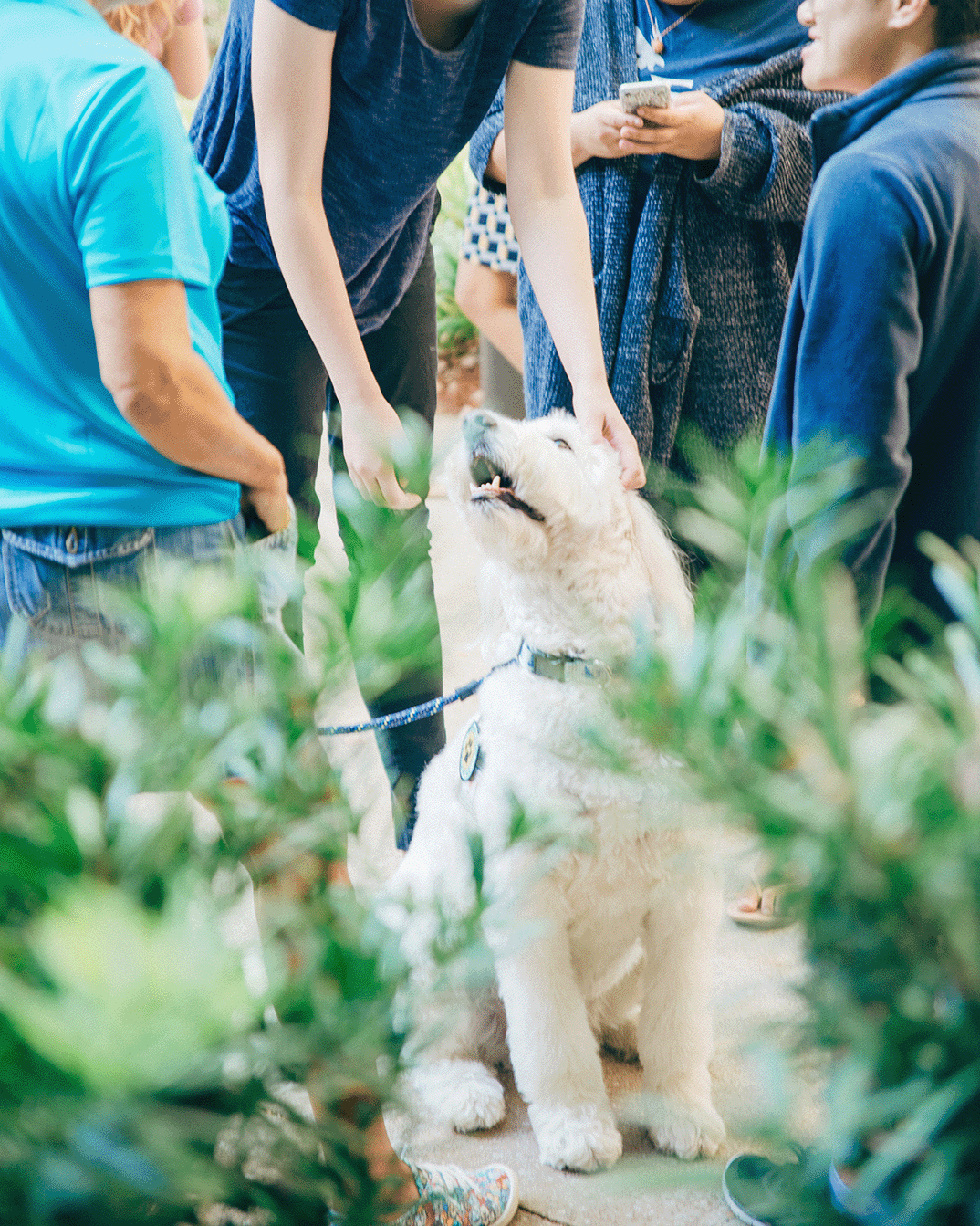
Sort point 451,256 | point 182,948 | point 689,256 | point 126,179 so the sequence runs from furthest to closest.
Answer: point 451,256 → point 689,256 → point 126,179 → point 182,948

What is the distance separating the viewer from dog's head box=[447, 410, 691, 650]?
146 centimetres

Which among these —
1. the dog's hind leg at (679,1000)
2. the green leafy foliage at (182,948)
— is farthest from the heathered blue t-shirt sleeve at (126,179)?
Answer: the dog's hind leg at (679,1000)

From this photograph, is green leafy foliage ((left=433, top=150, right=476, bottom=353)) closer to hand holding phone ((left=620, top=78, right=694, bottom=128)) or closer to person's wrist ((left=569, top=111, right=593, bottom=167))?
person's wrist ((left=569, top=111, right=593, bottom=167))

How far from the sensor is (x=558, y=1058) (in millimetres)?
1507

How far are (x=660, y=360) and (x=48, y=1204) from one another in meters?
1.84

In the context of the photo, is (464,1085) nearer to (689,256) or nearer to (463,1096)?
(463,1096)

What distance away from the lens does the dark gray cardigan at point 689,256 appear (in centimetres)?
189

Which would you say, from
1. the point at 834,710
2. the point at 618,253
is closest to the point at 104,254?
the point at 834,710

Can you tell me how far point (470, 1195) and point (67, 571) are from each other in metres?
1.00

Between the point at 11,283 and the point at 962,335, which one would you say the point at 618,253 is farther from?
→ the point at 11,283

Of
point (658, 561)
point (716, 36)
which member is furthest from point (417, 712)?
point (716, 36)

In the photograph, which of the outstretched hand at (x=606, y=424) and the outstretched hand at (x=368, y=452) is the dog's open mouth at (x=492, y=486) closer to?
the outstretched hand at (x=368, y=452)

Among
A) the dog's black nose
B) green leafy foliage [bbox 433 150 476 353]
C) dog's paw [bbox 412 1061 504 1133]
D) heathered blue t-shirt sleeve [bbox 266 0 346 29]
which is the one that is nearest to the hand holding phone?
heathered blue t-shirt sleeve [bbox 266 0 346 29]

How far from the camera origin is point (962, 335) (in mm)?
1190
